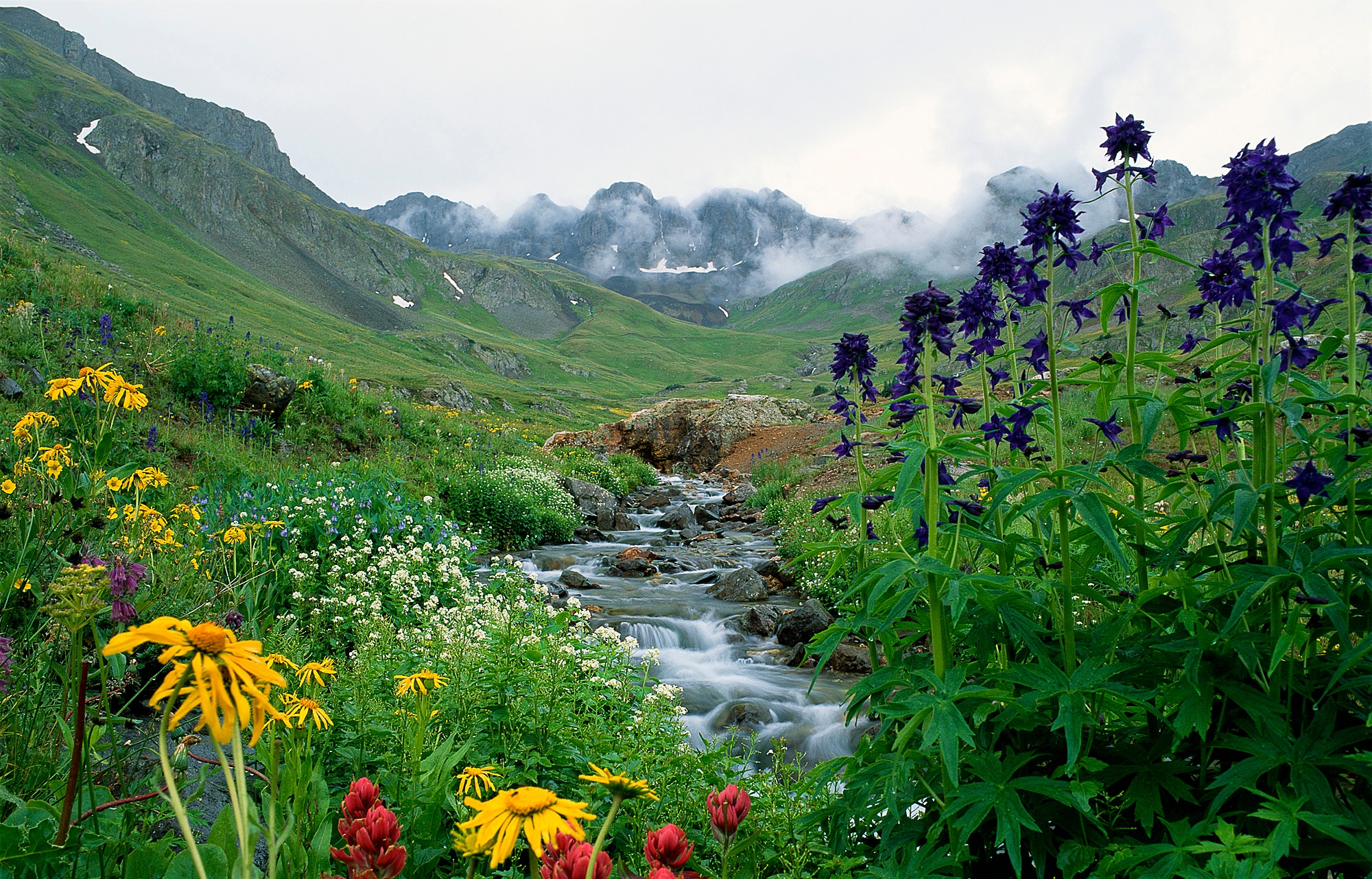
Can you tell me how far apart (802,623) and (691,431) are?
2119 centimetres

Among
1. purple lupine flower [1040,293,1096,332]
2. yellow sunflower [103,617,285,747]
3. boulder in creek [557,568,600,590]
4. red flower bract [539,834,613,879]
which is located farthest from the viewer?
boulder in creek [557,568,600,590]

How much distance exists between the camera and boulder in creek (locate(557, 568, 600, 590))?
10.9m

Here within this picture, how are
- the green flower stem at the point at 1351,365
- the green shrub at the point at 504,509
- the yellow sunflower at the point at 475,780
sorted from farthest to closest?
the green shrub at the point at 504,509 → the green flower stem at the point at 1351,365 → the yellow sunflower at the point at 475,780

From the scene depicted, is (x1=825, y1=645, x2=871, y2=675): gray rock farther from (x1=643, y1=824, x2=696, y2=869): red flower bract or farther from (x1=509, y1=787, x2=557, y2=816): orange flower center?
(x1=509, y1=787, x2=557, y2=816): orange flower center

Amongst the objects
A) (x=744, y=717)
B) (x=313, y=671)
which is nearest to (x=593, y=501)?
(x=744, y=717)

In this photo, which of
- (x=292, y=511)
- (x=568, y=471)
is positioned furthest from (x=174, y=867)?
(x=568, y=471)

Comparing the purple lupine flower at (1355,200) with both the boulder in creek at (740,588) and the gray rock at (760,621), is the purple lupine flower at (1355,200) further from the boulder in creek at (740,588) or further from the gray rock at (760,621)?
the boulder in creek at (740,588)

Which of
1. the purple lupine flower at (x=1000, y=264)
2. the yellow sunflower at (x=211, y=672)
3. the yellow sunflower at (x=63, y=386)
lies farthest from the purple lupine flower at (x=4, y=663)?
the purple lupine flower at (x=1000, y=264)

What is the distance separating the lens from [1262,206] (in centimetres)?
259

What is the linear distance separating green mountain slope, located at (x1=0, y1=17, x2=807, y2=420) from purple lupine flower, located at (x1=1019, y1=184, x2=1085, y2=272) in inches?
2033

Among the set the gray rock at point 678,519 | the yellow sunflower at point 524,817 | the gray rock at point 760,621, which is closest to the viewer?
the yellow sunflower at point 524,817

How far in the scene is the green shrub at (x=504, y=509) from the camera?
12.7 meters

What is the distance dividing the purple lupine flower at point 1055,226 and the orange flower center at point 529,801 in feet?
8.69

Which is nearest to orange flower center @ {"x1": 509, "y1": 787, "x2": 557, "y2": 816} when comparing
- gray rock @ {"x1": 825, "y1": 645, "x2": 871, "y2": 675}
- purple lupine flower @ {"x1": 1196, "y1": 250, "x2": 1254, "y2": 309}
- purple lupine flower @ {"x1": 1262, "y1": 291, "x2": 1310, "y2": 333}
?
purple lupine flower @ {"x1": 1262, "y1": 291, "x2": 1310, "y2": 333}
